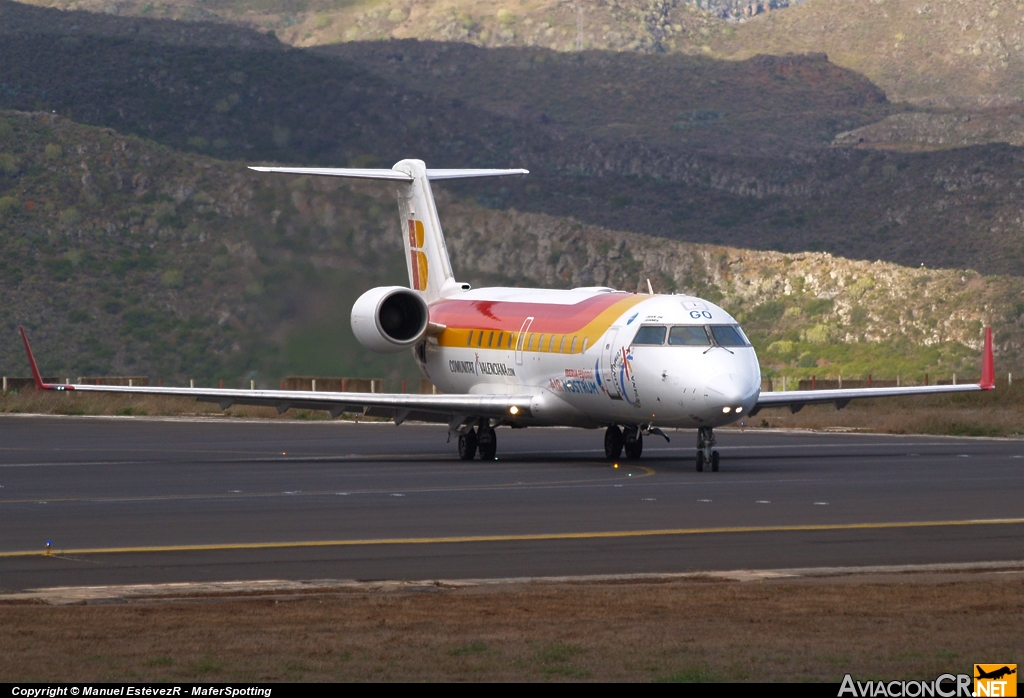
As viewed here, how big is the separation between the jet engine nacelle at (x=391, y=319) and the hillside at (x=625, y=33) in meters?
153

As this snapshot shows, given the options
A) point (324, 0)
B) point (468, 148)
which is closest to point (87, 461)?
point (468, 148)

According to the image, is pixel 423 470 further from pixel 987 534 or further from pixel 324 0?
pixel 324 0

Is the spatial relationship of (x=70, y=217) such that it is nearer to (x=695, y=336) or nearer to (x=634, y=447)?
(x=634, y=447)

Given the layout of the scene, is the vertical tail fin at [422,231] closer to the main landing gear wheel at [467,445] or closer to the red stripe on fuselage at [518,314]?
the red stripe on fuselage at [518,314]

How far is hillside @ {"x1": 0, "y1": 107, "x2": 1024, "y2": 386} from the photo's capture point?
51675 millimetres

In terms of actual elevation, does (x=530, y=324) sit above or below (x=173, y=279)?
below

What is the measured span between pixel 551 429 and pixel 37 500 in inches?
937

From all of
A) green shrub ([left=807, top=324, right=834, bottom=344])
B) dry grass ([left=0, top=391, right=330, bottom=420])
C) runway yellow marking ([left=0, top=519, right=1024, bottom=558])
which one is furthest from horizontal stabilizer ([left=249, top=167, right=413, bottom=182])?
green shrub ([left=807, top=324, right=834, bottom=344])

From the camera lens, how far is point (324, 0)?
19400 centimetres

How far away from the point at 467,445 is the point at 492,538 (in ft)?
45.9

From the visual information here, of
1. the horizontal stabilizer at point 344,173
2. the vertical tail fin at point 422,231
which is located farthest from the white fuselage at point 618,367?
the horizontal stabilizer at point 344,173

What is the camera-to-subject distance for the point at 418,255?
37375 millimetres

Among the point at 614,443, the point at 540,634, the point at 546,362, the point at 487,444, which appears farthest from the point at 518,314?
the point at 540,634

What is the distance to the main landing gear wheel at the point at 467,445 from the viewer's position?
31.2m
